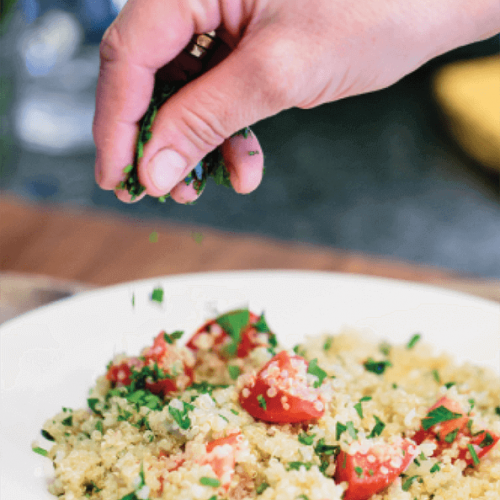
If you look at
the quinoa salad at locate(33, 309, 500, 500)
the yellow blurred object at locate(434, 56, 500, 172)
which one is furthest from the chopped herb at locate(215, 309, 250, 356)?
the yellow blurred object at locate(434, 56, 500, 172)

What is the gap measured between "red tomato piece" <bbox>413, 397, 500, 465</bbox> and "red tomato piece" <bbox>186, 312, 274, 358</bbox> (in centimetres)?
29

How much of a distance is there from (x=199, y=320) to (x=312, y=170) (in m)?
2.76

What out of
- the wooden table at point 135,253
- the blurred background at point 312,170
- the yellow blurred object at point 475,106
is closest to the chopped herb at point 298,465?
the wooden table at point 135,253

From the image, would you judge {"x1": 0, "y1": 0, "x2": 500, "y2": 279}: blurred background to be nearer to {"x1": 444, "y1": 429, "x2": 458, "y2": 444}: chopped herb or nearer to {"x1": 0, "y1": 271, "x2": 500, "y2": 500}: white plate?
{"x1": 0, "y1": 271, "x2": 500, "y2": 500}: white plate

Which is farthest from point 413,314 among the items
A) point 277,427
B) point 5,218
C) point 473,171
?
point 473,171

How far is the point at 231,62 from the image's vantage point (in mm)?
701

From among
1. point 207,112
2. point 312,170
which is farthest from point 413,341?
point 312,170

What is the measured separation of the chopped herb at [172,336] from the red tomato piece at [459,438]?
0.40 m

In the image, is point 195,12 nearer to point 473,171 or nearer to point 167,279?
point 167,279

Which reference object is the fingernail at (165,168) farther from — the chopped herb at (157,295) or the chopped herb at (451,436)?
the chopped herb at (451,436)

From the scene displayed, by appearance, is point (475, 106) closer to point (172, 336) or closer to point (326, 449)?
point (172, 336)

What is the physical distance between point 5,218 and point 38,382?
0.82 m

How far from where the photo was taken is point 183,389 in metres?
0.89

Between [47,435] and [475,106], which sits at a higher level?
[47,435]
